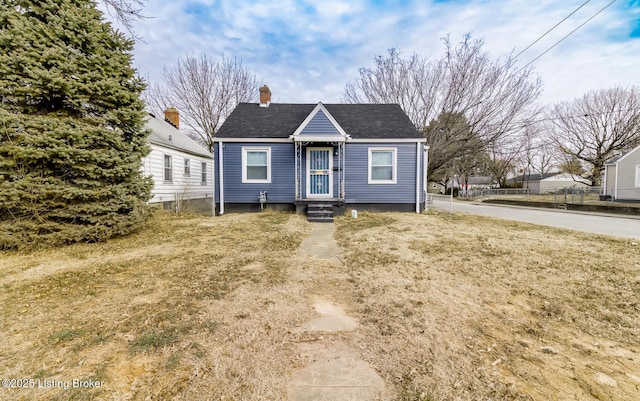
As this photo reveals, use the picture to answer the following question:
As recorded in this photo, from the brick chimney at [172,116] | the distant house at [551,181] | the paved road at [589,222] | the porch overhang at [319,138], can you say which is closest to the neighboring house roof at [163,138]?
the brick chimney at [172,116]

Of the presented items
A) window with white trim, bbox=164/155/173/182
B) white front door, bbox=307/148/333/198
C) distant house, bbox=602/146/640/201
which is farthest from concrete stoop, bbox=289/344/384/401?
distant house, bbox=602/146/640/201

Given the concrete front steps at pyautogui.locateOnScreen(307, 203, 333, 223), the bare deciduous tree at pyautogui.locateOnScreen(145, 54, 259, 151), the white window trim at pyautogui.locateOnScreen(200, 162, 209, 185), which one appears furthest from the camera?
the bare deciduous tree at pyautogui.locateOnScreen(145, 54, 259, 151)

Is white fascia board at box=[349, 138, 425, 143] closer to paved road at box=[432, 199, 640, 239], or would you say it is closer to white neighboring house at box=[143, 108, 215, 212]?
paved road at box=[432, 199, 640, 239]

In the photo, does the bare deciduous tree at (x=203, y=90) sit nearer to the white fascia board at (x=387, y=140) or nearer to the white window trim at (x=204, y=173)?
the white window trim at (x=204, y=173)

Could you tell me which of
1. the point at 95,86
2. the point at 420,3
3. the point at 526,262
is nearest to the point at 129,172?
the point at 95,86

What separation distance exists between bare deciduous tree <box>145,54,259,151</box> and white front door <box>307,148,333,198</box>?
12.3 metres

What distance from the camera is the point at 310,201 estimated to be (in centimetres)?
1152

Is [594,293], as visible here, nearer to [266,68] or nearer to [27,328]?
[27,328]

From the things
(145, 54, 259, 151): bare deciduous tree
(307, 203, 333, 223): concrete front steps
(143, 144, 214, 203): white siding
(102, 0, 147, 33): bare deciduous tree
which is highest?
(145, 54, 259, 151): bare deciduous tree

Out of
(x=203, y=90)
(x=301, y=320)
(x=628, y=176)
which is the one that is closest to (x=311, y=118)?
(x=301, y=320)

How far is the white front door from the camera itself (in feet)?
39.7

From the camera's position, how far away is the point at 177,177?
562 inches

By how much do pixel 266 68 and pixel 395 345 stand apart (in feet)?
69.5

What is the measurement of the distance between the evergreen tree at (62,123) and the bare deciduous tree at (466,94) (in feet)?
56.3
